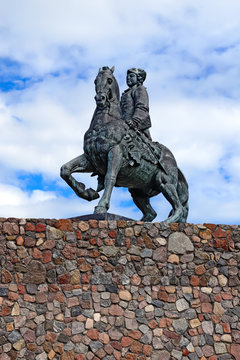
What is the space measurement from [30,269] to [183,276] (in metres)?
2.49

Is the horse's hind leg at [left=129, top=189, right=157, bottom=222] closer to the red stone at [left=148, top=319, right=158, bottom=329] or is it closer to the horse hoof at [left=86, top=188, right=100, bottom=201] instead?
the horse hoof at [left=86, top=188, right=100, bottom=201]

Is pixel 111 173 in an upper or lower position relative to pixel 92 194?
upper

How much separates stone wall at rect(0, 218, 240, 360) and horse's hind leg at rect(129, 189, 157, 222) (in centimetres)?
194

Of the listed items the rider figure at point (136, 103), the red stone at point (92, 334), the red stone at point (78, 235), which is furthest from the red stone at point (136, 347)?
the rider figure at point (136, 103)

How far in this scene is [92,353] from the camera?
11.5 meters

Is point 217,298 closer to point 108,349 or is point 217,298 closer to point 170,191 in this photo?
point 108,349

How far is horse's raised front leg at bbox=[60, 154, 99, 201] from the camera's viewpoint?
1317cm

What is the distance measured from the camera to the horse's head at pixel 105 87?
13203 mm

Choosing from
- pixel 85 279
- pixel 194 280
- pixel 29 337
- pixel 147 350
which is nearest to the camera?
pixel 29 337

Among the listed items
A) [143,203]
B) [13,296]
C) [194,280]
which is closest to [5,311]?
[13,296]

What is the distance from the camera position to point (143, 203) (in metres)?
14.5

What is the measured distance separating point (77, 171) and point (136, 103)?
168 cm

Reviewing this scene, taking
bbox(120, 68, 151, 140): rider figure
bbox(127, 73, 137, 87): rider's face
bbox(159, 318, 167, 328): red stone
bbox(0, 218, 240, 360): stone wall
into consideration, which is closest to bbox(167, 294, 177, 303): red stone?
bbox(0, 218, 240, 360): stone wall

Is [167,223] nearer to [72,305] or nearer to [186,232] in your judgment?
[186,232]
